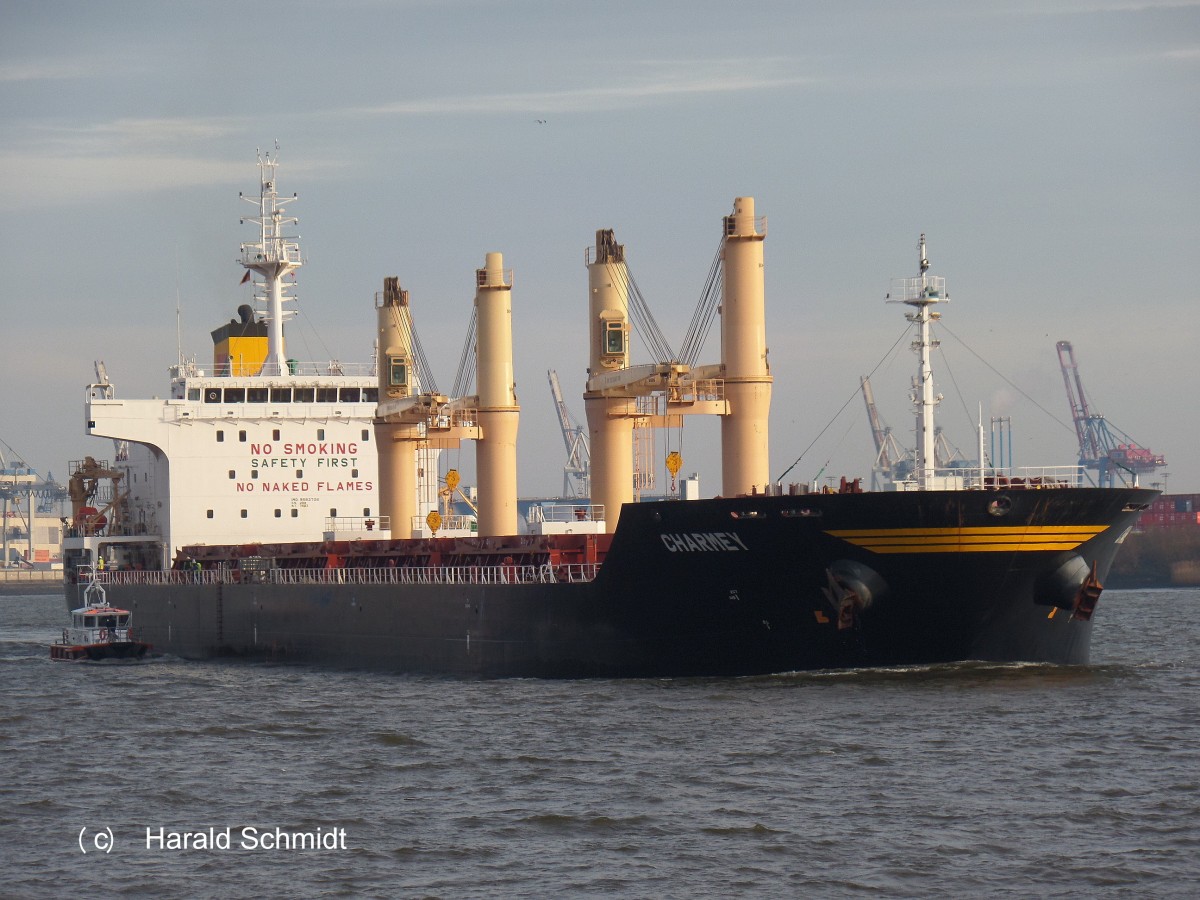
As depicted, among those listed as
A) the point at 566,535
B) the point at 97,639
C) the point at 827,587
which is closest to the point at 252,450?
the point at 97,639

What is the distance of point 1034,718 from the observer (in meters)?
20.6

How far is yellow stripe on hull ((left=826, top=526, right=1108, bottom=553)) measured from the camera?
22500mm

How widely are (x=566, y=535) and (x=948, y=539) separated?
25.8ft

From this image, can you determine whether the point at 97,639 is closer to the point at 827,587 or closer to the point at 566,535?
the point at 566,535

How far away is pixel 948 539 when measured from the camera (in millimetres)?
22531

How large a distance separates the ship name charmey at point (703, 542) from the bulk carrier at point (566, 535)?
3 centimetres

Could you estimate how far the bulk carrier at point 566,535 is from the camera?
23.0m

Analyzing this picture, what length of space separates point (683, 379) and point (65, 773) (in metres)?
13.3

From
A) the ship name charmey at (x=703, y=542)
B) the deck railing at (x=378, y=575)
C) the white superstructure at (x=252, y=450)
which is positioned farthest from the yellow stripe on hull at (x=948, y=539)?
the white superstructure at (x=252, y=450)

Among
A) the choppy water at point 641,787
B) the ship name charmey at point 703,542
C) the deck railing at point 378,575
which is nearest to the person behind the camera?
the choppy water at point 641,787

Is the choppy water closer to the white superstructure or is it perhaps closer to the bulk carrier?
the bulk carrier

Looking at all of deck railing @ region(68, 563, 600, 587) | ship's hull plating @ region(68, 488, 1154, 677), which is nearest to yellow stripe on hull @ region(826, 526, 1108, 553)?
ship's hull plating @ region(68, 488, 1154, 677)

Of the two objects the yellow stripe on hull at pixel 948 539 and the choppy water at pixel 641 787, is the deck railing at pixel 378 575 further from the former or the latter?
the yellow stripe on hull at pixel 948 539

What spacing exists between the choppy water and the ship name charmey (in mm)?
2023
